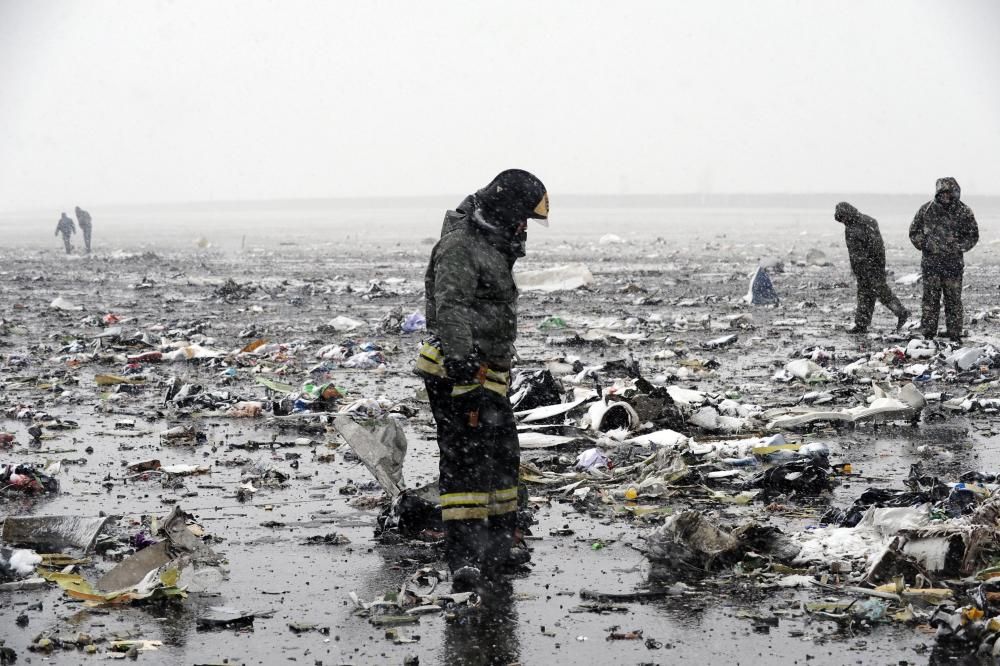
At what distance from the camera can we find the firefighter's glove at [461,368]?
473 centimetres

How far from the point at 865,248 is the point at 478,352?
9.99 m

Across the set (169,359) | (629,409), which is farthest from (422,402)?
(169,359)

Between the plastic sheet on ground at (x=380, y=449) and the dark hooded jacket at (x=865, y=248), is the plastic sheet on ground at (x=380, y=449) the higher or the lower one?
the lower one

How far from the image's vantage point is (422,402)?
9.66 meters

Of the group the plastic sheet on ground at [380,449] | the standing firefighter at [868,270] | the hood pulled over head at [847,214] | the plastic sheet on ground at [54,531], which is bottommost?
the plastic sheet on ground at [54,531]

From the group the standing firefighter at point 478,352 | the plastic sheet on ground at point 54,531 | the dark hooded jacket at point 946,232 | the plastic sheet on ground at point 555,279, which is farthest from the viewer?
the plastic sheet on ground at point 555,279

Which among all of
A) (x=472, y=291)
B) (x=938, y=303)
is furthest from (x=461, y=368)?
(x=938, y=303)

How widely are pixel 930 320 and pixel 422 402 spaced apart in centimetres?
631

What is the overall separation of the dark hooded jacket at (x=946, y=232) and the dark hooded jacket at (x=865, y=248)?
0.97 meters

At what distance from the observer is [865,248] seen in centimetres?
1375

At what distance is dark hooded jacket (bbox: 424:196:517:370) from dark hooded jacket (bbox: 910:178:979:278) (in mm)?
8785

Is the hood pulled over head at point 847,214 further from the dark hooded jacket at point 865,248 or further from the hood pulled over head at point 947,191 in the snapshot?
the hood pulled over head at point 947,191

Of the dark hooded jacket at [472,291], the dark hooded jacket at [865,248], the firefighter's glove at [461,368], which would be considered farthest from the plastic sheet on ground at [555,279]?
the firefighter's glove at [461,368]

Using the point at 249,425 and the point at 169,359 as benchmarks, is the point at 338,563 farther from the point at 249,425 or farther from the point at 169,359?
the point at 169,359
